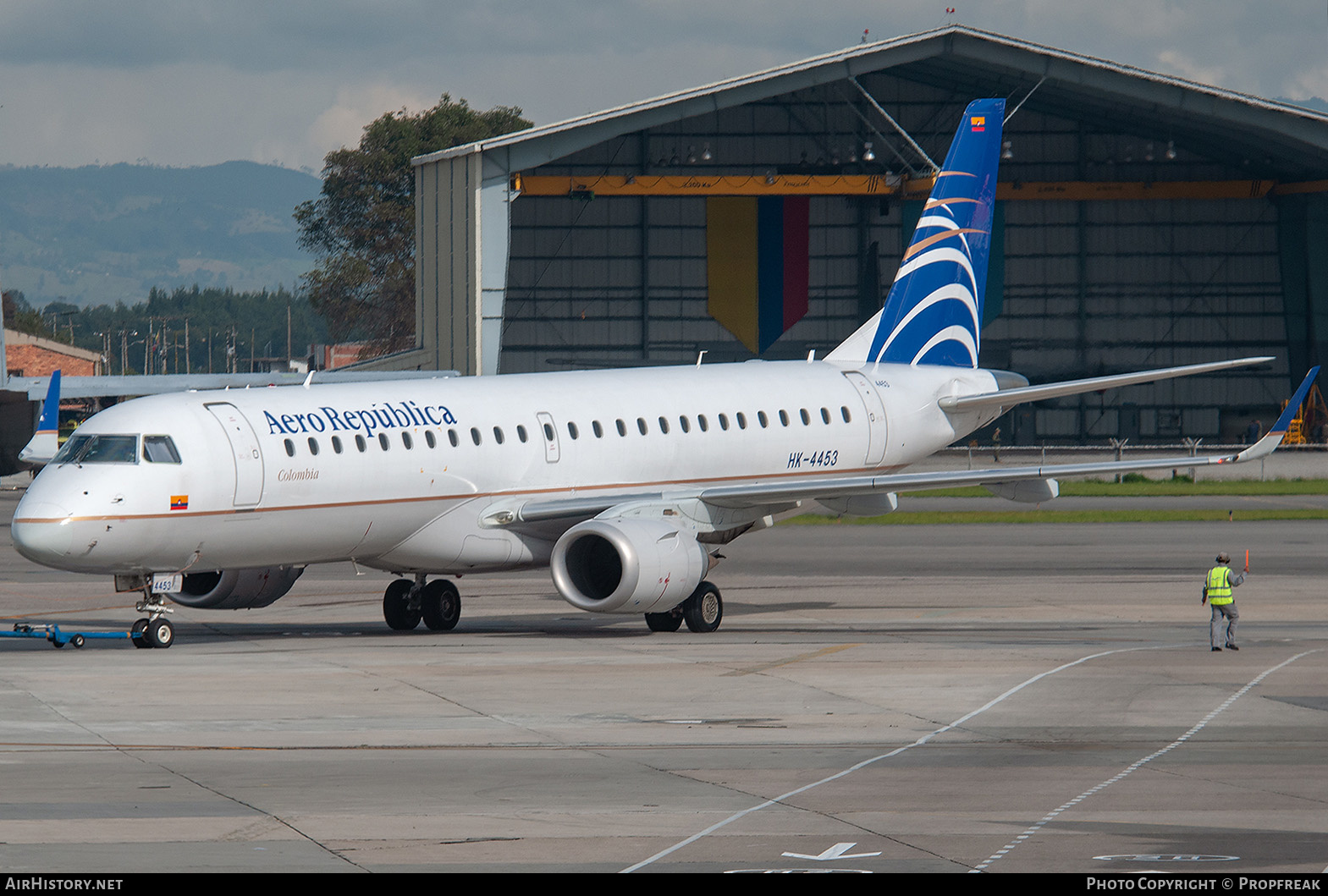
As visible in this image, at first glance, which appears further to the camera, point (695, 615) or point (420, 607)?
point (420, 607)

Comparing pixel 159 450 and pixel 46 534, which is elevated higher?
pixel 159 450

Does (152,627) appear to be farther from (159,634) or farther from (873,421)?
(873,421)

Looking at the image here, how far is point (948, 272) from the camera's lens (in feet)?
117

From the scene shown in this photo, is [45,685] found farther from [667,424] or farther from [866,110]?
[866,110]

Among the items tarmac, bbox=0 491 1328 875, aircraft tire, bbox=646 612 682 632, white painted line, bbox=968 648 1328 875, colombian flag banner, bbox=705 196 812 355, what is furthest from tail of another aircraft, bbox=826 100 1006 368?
colombian flag banner, bbox=705 196 812 355

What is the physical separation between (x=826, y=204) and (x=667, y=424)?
56.6 m

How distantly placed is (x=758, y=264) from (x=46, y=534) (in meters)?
63.3

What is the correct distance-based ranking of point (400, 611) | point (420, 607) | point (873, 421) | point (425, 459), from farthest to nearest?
point (873, 421) → point (420, 607) → point (400, 611) → point (425, 459)

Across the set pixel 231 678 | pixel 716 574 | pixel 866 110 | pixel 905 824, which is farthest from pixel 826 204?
pixel 905 824

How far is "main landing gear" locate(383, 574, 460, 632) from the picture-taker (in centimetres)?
2830

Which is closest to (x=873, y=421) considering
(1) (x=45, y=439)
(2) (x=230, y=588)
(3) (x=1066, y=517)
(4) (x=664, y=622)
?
(4) (x=664, y=622)

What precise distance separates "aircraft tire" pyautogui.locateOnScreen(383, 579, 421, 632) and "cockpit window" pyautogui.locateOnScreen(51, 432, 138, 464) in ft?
19.3

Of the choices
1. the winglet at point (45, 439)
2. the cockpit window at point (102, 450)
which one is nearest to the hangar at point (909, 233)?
the winglet at point (45, 439)

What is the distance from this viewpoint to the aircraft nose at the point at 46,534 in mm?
22672
